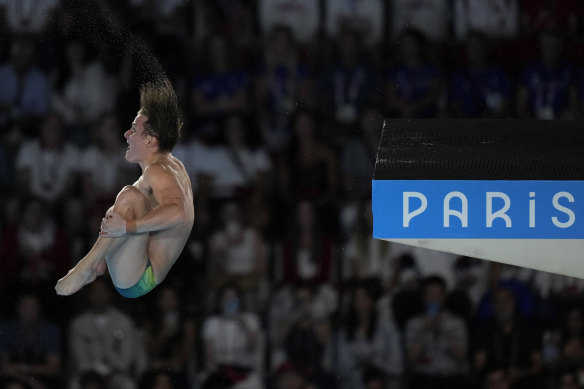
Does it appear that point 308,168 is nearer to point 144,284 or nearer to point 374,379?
point 374,379

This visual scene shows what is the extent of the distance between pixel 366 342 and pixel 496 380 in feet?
2.58

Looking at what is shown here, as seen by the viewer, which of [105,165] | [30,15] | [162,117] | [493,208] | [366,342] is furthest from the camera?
[366,342]

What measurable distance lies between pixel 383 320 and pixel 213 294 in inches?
39.8

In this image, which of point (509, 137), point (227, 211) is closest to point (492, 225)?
point (509, 137)

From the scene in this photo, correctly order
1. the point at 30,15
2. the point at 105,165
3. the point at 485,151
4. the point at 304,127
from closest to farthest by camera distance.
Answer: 1. the point at 485,151
2. the point at 30,15
3. the point at 105,165
4. the point at 304,127

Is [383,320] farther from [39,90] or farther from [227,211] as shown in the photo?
[39,90]

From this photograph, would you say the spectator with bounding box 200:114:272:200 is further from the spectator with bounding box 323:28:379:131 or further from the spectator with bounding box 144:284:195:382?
the spectator with bounding box 144:284:195:382

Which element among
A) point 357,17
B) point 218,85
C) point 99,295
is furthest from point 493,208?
point 99,295

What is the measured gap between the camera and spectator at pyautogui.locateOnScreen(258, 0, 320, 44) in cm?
593

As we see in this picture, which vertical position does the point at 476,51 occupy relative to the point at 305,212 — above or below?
above

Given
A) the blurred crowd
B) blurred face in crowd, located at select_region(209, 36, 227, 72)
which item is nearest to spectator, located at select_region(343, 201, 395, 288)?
the blurred crowd

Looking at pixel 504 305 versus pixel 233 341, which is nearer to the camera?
pixel 233 341

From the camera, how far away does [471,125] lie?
527 centimetres

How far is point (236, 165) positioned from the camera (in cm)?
582
